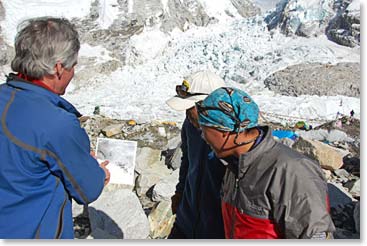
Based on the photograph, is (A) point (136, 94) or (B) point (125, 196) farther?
(A) point (136, 94)

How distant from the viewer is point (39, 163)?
56.2 inches

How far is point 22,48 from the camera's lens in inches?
58.1

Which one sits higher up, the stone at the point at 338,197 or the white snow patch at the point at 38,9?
the stone at the point at 338,197

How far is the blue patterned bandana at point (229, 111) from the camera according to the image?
1.53 metres

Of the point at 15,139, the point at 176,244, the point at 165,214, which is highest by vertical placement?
the point at 15,139

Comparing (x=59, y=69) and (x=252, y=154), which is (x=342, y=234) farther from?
(x=59, y=69)

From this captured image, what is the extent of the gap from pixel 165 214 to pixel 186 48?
1425 cm

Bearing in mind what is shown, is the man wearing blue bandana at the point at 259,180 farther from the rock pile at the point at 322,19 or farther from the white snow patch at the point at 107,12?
the white snow patch at the point at 107,12

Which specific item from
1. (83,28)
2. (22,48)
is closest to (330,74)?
(83,28)

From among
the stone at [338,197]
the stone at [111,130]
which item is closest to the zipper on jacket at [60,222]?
the stone at [338,197]

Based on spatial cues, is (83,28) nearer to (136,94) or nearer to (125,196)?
(136,94)

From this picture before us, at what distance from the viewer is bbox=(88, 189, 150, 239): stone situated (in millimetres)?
3615

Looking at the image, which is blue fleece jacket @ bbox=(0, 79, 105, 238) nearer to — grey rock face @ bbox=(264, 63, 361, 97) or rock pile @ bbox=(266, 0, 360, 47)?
grey rock face @ bbox=(264, 63, 361, 97)

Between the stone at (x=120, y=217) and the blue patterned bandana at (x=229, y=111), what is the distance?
2.23m
